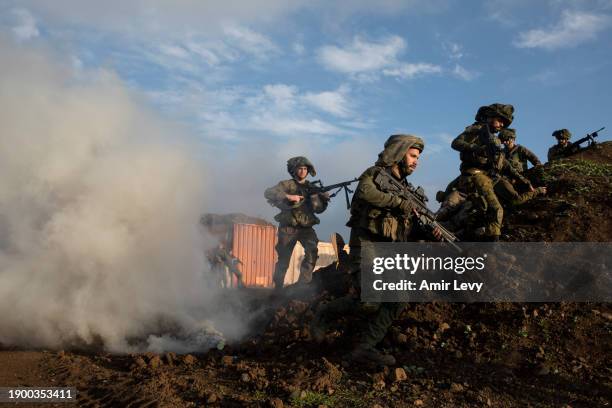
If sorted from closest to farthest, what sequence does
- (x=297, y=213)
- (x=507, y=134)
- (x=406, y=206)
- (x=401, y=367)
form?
1. (x=401, y=367)
2. (x=406, y=206)
3. (x=507, y=134)
4. (x=297, y=213)

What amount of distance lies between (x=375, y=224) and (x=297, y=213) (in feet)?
14.4

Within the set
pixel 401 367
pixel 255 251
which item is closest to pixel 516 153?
pixel 401 367

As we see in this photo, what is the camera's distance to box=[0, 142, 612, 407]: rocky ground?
4121mm

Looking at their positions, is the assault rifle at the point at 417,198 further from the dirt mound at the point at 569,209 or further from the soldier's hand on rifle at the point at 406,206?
the dirt mound at the point at 569,209

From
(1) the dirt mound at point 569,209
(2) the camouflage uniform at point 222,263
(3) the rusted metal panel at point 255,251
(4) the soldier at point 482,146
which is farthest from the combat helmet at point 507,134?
(3) the rusted metal panel at point 255,251

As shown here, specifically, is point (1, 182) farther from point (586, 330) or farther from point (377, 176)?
point (586, 330)

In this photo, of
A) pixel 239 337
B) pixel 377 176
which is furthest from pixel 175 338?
pixel 377 176

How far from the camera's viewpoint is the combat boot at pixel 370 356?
485 centimetres

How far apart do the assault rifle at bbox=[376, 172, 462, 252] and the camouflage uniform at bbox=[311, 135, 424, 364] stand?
2.1 inches

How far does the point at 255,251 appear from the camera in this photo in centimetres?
1480

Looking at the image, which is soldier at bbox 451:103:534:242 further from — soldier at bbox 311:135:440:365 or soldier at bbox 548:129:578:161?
soldier at bbox 548:129:578:161

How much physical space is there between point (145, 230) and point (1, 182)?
185 centimetres

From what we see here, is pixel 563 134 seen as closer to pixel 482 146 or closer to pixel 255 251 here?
pixel 482 146

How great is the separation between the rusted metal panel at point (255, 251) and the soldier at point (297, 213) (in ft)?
15.0
